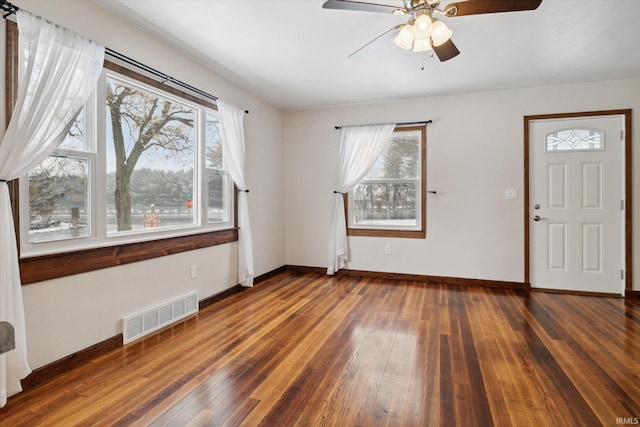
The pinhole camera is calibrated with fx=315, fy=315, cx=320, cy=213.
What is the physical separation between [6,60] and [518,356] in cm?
398

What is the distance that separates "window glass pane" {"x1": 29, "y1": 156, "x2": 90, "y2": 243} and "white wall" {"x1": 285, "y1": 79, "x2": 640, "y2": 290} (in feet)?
11.0

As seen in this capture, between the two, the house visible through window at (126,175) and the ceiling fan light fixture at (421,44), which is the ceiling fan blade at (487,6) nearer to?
the ceiling fan light fixture at (421,44)

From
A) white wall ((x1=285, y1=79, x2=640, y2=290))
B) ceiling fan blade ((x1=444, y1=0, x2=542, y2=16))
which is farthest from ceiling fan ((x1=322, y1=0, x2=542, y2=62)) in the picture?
white wall ((x1=285, y1=79, x2=640, y2=290))

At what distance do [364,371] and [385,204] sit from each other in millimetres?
3044

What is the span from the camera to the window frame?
192 centimetres

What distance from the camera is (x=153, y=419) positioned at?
5.57 feet

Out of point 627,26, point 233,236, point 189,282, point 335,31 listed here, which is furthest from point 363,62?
point 189,282

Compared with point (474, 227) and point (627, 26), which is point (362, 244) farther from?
point (627, 26)

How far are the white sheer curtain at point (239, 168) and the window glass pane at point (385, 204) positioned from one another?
1.79 m

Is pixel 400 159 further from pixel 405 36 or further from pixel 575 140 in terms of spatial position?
pixel 405 36

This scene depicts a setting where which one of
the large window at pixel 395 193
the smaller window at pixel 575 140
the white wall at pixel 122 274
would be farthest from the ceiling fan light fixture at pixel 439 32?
the smaller window at pixel 575 140

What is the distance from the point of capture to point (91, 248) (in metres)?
2.35

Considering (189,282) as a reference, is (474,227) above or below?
above

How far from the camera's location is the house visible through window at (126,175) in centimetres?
218
